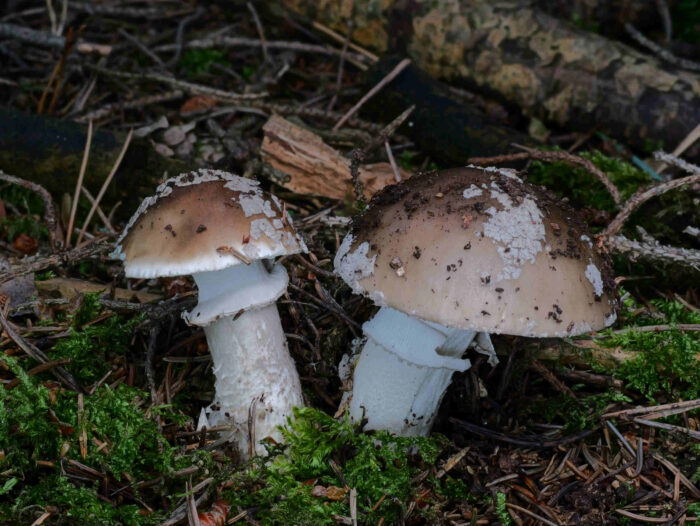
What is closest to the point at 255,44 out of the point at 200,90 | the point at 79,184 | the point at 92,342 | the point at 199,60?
the point at 199,60

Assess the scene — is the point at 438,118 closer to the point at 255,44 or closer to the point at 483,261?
the point at 255,44

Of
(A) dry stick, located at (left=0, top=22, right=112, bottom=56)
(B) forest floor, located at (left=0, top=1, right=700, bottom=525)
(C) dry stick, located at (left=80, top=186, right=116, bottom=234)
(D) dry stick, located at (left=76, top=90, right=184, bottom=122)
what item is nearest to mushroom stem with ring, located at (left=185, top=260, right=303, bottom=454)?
(B) forest floor, located at (left=0, top=1, right=700, bottom=525)

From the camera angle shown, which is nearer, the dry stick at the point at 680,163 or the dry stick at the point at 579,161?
the dry stick at the point at 680,163

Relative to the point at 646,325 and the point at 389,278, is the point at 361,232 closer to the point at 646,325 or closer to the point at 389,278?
the point at 389,278

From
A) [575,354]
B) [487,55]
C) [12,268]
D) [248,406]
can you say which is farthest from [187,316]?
[487,55]

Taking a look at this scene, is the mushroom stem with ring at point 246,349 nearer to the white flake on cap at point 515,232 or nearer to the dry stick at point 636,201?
the white flake on cap at point 515,232

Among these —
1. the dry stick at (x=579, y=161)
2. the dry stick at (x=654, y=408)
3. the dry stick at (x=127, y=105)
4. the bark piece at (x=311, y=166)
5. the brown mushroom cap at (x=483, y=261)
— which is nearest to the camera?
the brown mushroom cap at (x=483, y=261)

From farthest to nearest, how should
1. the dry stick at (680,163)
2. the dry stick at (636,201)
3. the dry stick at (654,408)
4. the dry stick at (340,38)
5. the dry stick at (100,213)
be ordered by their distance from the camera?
1. the dry stick at (340,38)
2. the dry stick at (100,213)
3. the dry stick at (680,163)
4. the dry stick at (636,201)
5. the dry stick at (654,408)

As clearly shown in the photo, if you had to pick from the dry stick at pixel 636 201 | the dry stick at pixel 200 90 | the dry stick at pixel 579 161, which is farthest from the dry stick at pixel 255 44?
the dry stick at pixel 636 201
